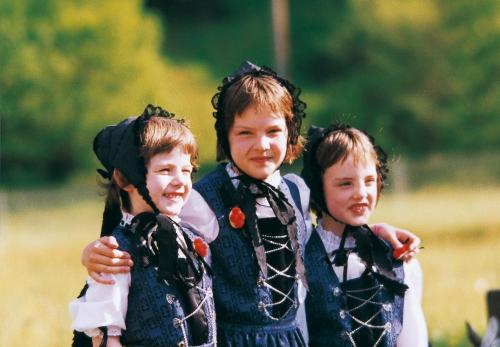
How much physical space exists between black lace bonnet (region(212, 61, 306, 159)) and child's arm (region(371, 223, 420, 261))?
54 cm

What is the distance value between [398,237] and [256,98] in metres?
0.87

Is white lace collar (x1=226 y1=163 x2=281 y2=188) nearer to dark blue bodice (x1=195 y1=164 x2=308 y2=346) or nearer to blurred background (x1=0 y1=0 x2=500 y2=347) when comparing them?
dark blue bodice (x1=195 y1=164 x2=308 y2=346)

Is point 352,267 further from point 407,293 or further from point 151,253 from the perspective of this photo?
point 151,253

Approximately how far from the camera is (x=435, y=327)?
6992 mm

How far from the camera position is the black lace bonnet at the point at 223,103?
13.2 feet

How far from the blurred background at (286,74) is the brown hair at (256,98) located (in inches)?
437

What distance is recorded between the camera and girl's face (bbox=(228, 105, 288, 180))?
3.90m

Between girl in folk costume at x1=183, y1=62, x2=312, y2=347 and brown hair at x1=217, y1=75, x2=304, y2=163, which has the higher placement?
brown hair at x1=217, y1=75, x2=304, y2=163

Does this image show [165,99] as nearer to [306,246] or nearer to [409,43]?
[409,43]

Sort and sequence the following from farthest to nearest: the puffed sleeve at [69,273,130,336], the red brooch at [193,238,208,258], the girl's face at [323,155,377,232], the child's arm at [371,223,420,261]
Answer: the child's arm at [371,223,420,261], the girl's face at [323,155,377,232], the red brooch at [193,238,208,258], the puffed sleeve at [69,273,130,336]

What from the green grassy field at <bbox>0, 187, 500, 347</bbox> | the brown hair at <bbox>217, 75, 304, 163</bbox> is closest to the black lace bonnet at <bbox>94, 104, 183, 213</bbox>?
the brown hair at <bbox>217, 75, 304, 163</bbox>

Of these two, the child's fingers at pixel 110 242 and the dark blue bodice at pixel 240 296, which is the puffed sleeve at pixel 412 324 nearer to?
the dark blue bodice at pixel 240 296

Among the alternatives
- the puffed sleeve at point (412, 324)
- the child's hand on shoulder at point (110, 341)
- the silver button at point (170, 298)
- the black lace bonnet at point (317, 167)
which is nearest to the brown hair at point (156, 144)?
the silver button at point (170, 298)

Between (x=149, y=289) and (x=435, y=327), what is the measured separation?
3748 millimetres
